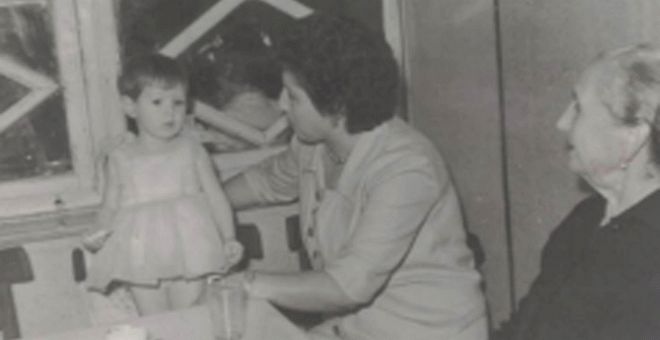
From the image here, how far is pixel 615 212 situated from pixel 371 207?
0.56 metres

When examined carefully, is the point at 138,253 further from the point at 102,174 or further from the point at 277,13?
the point at 277,13

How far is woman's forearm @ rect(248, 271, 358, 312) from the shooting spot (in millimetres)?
2016

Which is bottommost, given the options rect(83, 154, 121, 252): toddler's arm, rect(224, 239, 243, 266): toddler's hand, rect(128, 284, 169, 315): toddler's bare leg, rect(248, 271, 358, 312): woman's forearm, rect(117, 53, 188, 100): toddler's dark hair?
rect(128, 284, 169, 315): toddler's bare leg

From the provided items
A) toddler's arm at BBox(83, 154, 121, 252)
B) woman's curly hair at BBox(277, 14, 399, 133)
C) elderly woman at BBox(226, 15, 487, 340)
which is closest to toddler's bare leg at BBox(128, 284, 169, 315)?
toddler's arm at BBox(83, 154, 121, 252)

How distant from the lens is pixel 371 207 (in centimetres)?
215

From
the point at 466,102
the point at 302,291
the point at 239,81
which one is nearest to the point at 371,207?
the point at 302,291

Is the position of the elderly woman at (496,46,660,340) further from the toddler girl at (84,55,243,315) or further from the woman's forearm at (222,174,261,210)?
the woman's forearm at (222,174,261,210)

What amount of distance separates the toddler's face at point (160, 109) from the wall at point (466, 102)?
0.93m

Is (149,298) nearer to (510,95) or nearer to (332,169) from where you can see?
(332,169)

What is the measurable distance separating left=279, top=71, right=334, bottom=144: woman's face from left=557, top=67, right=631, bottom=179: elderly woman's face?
0.65 metres

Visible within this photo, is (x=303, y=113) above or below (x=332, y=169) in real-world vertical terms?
above

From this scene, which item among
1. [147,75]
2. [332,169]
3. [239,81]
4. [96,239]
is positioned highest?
[147,75]

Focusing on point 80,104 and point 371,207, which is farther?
point 80,104

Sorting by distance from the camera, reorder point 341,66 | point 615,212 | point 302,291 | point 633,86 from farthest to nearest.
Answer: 1. point 341,66
2. point 302,291
3. point 615,212
4. point 633,86
